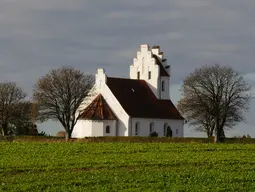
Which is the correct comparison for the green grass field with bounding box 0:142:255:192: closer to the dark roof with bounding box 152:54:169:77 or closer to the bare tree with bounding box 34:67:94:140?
the bare tree with bounding box 34:67:94:140

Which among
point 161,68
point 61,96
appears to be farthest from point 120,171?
point 161,68

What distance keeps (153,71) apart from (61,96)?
57.8ft

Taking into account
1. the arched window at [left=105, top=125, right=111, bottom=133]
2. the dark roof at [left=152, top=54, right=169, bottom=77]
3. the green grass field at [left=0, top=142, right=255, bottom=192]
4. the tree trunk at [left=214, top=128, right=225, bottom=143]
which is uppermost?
the dark roof at [left=152, top=54, right=169, bottom=77]

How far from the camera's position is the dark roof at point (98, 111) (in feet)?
314

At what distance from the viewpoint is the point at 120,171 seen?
1416 inches

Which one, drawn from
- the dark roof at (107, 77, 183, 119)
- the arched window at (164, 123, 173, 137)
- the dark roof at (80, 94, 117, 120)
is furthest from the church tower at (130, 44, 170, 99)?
the dark roof at (80, 94, 117, 120)

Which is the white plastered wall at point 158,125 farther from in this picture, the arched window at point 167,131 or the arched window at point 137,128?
the arched window at point 167,131

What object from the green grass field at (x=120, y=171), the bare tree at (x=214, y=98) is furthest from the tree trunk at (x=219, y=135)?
the green grass field at (x=120, y=171)

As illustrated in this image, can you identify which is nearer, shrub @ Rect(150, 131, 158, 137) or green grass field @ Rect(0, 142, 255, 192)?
green grass field @ Rect(0, 142, 255, 192)

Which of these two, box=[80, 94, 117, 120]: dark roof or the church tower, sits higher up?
the church tower

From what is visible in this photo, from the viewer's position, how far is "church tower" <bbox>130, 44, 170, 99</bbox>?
105688 mm

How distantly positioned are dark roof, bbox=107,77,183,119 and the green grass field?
4686 centimetres

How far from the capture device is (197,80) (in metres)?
98.1

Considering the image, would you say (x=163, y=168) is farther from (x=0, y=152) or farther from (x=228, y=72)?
(x=228, y=72)
